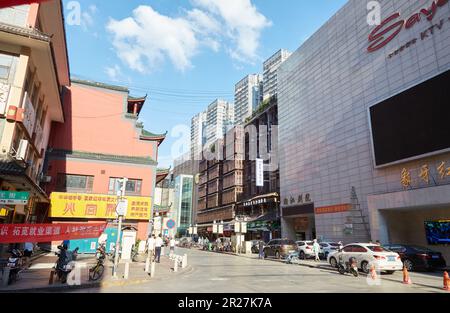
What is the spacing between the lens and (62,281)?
476 inches

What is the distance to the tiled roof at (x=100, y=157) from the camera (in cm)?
2706

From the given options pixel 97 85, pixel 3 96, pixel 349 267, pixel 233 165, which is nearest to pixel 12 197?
pixel 3 96

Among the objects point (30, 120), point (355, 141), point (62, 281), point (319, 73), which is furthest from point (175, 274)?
point (319, 73)

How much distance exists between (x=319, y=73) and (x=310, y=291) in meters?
32.2

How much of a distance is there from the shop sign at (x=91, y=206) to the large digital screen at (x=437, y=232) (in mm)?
23080

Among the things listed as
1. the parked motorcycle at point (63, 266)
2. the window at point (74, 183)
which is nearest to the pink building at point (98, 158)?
the window at point (74, 183)

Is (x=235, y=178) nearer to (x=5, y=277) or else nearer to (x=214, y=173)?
(x=214, y=173)

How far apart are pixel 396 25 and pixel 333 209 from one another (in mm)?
18359

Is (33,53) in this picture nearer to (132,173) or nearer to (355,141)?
(132,173)

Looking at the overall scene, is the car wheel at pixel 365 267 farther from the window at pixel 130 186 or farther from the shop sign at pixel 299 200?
the shop sign at pixel 299 200

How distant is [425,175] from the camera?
23188 millimetres

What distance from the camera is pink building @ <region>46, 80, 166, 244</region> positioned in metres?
26.4

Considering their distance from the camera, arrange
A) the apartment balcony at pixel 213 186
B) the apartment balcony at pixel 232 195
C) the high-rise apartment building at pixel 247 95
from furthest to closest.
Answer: the high-rise apartment building at pixel 247 95, the apartment balcony at pixel 213 186, the apartment balcony at pixel 232 195

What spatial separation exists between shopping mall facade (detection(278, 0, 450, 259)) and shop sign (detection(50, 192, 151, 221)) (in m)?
19.4
